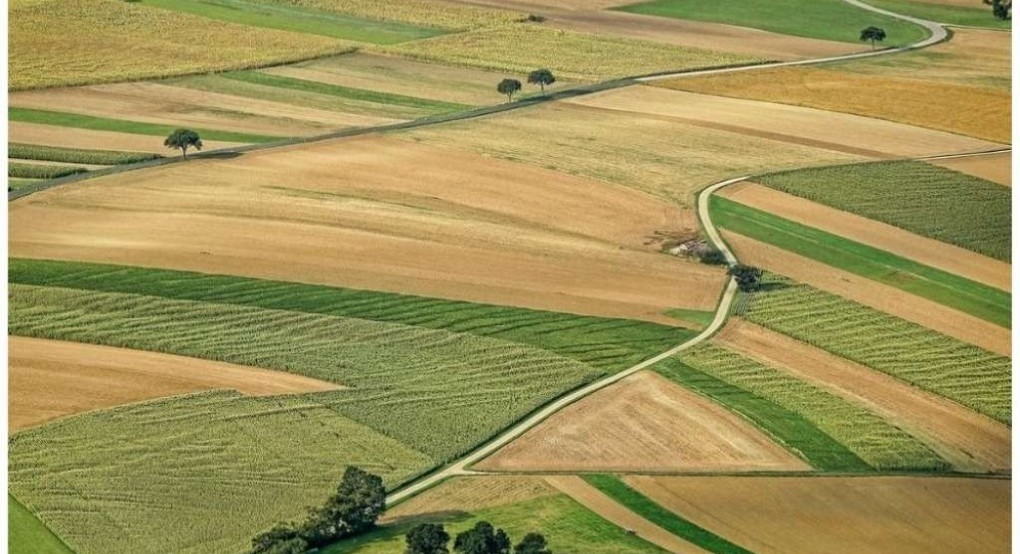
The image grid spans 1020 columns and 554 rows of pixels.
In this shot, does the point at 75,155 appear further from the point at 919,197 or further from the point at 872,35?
the point at 872,35

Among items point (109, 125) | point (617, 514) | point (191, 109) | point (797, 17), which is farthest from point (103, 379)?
point (797, 17)

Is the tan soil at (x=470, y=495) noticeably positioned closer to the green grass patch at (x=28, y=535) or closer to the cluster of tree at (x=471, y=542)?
the cluster of tree at (x=471, y=542)

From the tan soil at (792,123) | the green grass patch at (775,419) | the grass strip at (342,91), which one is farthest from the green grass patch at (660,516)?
the grass strip at (342,91)

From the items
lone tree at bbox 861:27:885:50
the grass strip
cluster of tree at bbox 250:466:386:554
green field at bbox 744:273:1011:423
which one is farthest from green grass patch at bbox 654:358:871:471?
lone tree at bbox 861:27:885:50

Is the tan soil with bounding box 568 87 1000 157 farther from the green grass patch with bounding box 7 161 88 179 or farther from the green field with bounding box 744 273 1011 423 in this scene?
the green grass patch with bounding box 7 161 88 179

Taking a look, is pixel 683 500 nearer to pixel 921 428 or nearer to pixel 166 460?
pixel 921 428
